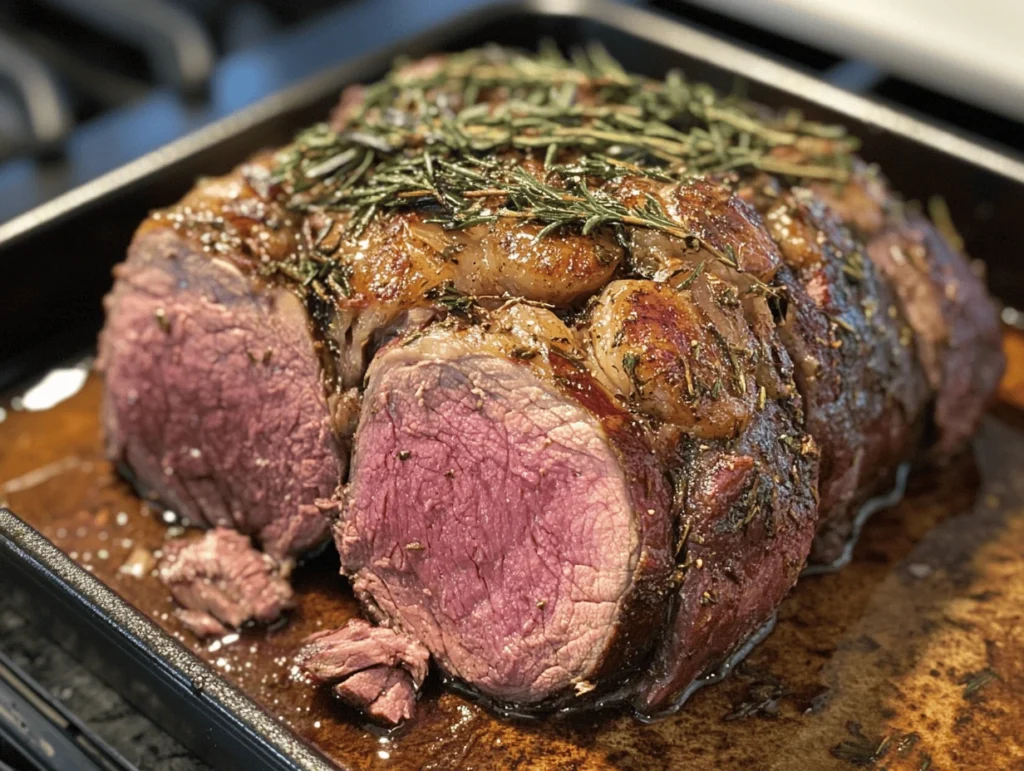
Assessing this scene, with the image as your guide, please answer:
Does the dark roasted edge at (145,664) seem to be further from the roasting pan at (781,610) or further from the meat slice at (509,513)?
the meat slice at (509,513)

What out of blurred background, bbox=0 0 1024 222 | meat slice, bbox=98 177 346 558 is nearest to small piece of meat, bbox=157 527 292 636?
meat slice, bbox=98 177 346 558

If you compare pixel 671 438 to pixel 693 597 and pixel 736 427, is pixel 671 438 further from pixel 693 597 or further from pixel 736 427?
pixel 693 597

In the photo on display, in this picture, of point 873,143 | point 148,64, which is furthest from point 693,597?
point 148,64

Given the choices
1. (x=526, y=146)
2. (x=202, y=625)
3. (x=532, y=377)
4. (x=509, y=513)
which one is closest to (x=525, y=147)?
(x=526, y=146)

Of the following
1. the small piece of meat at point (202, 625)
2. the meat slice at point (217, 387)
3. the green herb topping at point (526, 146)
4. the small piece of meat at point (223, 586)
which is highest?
the green herb topping at point (526, 146)

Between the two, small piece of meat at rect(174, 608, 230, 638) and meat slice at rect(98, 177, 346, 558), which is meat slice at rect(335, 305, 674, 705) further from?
small piece of meat at rect(174, 608, 230, 638)

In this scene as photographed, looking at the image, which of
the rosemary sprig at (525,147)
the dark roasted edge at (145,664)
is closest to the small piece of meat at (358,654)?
the dark roasted edge at (145,664)

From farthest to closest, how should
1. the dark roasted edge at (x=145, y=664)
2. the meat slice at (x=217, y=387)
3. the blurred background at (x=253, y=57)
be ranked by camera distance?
1. the blurred background at (x=253, y=57)
2. the meat slice at (x=217, y=387)
3. the dark roasted edge at (x=145, y=664)
